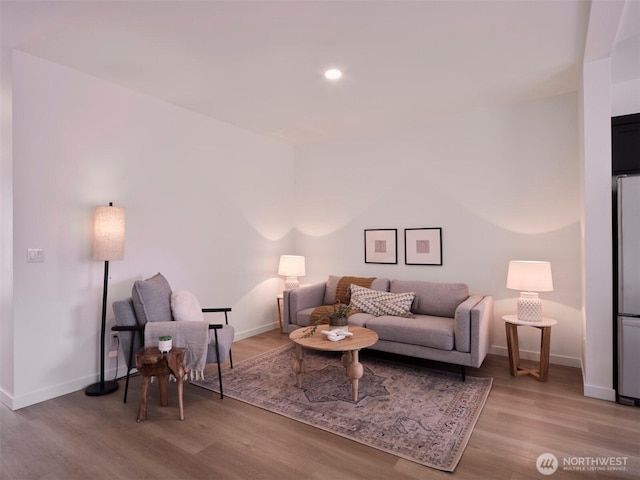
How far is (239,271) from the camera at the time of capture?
4.71 meters

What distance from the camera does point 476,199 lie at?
4.18 meters

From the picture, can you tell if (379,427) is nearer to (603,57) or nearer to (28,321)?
(28,321)

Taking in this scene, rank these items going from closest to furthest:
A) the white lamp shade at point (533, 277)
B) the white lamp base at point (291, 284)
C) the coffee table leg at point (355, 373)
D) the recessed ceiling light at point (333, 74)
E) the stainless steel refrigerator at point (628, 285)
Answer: the stainless steel refrigerator at point (628, 285) < the coffee table leg at point (355, 373) < the recessed ceiling light at point (333, 74) < the white lamp shade at point (533, 277) < the white lamp base at point (291, 284)

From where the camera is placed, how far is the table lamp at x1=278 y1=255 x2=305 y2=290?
491 cm

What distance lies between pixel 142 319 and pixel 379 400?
207 cm

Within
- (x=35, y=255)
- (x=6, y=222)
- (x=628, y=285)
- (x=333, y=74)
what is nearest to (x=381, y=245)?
(x=333, y=74)

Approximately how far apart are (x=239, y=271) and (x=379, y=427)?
2.82m

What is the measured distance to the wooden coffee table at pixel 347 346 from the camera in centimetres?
289

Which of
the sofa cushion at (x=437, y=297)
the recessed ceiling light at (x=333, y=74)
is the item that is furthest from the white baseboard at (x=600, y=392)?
the recessed ceiling light at (x=333, y=74)

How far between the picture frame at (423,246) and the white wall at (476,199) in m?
0.07

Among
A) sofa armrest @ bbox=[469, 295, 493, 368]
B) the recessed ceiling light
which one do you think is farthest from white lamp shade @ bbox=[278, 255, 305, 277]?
the recessed ceiling light

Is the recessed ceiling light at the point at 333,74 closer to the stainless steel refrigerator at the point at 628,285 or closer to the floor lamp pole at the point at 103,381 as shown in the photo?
the stainless steel refrigerator at the point at 628,285

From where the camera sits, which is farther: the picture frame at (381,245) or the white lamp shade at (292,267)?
the white lamp shade at (292,267)

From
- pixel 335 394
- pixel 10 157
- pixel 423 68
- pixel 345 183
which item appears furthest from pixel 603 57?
pixel 10 157
